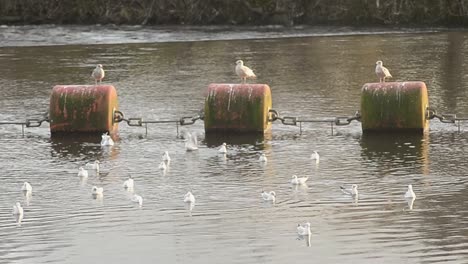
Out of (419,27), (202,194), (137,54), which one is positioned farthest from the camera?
(419,27)

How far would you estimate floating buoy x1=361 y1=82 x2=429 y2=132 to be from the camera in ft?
75.7

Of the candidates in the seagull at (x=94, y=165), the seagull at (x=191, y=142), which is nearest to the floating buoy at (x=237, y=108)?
the seagull at (x=191, y=142)

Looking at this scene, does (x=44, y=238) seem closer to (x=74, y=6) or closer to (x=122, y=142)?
(x=122, y=142)

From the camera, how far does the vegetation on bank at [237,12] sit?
5306cm

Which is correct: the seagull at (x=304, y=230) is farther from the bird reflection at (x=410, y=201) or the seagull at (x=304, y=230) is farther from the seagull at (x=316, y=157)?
the seagull at (x=316, y=157)

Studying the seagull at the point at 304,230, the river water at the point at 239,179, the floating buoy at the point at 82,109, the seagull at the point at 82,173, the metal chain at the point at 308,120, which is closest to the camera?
the river water at the point at 239,179

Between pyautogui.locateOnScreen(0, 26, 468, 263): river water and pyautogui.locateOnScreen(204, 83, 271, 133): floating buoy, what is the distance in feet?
1.02

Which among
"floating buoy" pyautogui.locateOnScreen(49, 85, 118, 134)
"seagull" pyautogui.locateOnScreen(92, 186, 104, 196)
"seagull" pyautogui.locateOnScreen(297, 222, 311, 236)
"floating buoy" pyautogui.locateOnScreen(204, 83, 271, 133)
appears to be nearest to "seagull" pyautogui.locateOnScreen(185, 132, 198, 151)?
"floating buoy" pyautogui.locateOnScreen(204, 83, 271, 133)

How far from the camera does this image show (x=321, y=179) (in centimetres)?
1956

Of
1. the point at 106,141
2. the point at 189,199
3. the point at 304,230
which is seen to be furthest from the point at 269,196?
the point at 106,141

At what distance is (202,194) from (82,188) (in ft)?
6.42

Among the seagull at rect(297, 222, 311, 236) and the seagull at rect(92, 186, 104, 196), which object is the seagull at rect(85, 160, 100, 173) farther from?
the seagull at rect(297, 222, 311, 236)

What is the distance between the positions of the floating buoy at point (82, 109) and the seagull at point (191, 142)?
1.98 metres

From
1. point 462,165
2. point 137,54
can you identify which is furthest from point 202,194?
point 137,54
